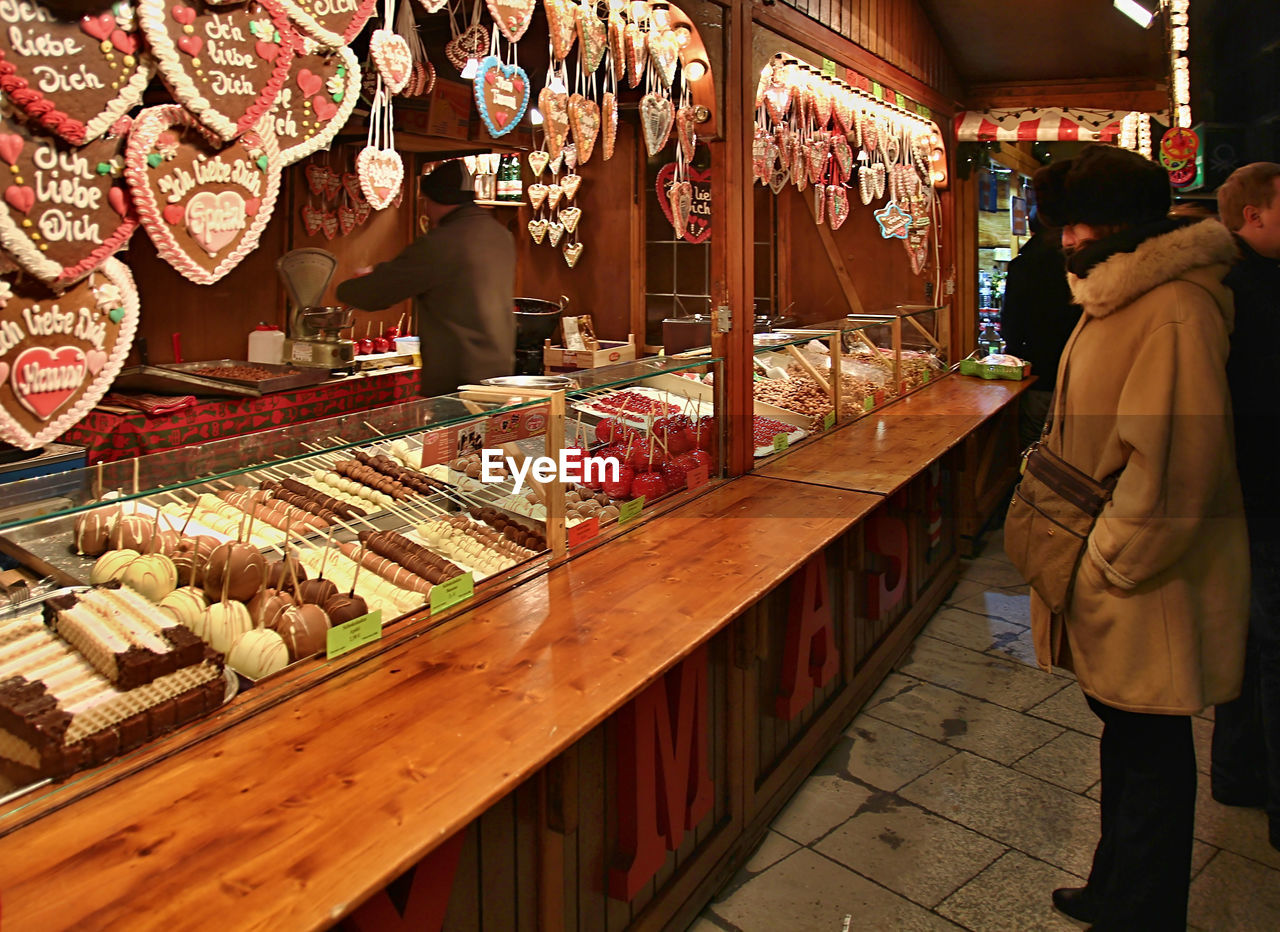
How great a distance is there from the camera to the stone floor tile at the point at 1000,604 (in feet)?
16.9

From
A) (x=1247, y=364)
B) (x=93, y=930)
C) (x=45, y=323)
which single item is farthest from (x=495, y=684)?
(x=1247, y=364)

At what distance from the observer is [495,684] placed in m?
1.93

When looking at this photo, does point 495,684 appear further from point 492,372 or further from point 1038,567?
point 492,372

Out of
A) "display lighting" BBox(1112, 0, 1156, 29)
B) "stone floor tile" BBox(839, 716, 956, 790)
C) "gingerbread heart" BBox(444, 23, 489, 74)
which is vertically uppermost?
"display lighting" BBox(1112, 0, 1156, 29)

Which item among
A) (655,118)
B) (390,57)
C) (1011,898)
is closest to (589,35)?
(655,118)

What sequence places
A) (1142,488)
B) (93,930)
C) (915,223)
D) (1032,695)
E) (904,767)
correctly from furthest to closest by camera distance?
(915,223), (1032,695), (904,767), (1142,488), (93,930)

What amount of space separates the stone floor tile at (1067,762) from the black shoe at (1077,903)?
2.37 ft

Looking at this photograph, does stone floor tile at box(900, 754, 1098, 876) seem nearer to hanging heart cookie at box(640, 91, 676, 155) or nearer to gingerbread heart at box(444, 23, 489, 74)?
hanging heart cookie at box(640, 91, 676, 155)

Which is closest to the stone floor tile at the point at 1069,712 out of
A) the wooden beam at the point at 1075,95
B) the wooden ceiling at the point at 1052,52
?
the wooden ceiling at the point at 1052,52

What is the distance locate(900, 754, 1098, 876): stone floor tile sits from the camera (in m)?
3.08

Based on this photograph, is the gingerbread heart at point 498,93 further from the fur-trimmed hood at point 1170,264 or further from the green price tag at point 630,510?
the fur-trimmed hood at point 1170,264

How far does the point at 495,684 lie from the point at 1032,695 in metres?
3.10

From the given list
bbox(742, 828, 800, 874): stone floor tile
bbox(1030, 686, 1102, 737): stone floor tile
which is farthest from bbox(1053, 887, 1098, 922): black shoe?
bbox(1030, 686, 1102, 737): stone floor tile

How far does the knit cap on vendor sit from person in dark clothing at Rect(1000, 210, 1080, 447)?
3.13 metres
